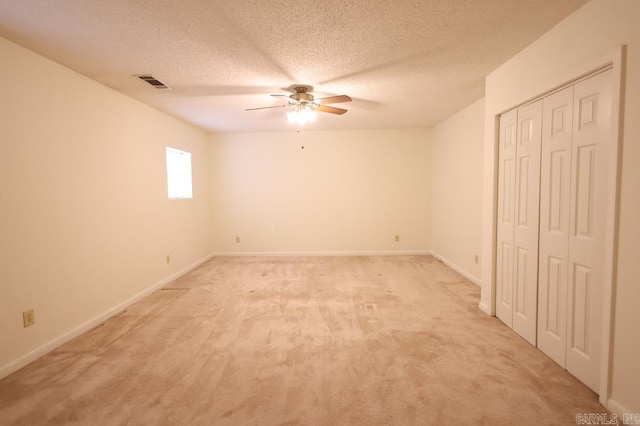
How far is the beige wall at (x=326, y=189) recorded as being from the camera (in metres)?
6.17

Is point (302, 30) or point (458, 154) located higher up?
point (302, 30)

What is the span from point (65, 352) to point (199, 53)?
2.81 m

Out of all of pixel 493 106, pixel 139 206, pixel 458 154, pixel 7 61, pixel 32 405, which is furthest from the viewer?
pixel 458 154

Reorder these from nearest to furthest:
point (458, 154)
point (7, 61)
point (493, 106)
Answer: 1. point (7, 61)
2. point (493, 106)
3. point (458, 154)

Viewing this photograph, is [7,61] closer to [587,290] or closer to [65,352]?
[65,352]

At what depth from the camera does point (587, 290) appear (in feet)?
6.67

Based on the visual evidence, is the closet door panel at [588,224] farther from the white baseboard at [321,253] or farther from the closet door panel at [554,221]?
the white baseboard at [321,253]

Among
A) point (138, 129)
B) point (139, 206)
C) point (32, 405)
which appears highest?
point (138, 129)

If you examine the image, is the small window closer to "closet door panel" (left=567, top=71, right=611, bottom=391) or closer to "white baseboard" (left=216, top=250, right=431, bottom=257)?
"white baseboard" (left=216, top=250, right=431, bottom=257)

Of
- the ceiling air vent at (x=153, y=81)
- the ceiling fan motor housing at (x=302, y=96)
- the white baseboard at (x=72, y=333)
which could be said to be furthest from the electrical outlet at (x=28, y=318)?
the ceiling fan motor housing at (x=302, y=96)

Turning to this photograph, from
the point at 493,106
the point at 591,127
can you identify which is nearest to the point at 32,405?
the point at 591,127

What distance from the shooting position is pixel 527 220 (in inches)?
104

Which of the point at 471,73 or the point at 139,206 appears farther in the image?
the point at 139,206

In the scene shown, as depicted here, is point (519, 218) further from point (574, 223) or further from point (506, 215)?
point (574, 223)
